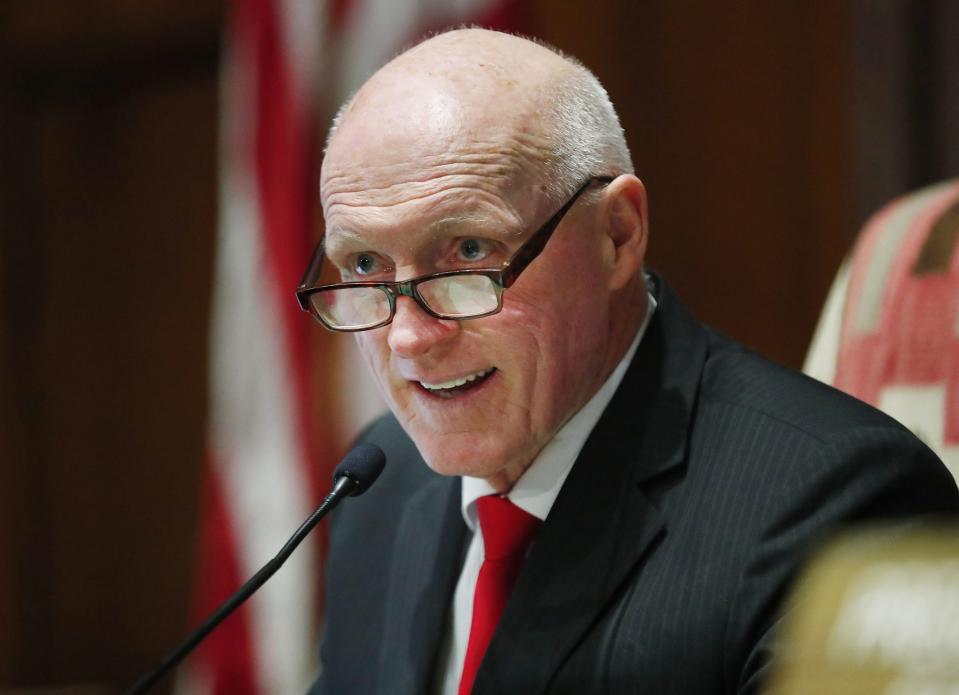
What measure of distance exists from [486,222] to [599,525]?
1.27ft

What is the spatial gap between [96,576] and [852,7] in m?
2.70

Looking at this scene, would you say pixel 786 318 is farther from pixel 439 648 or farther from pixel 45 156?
pixel 45 156

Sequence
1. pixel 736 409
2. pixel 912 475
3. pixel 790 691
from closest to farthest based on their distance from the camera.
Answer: pixel 790 691 → pixel 912 475 → pixel 736 409

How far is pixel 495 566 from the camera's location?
146cm

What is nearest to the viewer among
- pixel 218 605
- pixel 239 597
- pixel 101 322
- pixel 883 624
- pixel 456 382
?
pixel 883 624

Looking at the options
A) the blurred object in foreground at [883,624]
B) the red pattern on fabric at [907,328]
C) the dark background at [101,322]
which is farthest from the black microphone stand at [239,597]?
the dark background at [101,322]

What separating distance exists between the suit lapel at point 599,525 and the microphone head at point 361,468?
8.5 inches

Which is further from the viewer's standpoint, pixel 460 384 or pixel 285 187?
pixel 285 187

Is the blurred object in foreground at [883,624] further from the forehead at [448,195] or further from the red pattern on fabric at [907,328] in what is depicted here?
the red pattern on fabric at [907,328]

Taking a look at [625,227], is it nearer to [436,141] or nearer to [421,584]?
[436,141]

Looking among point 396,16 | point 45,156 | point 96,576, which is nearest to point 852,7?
point 396,16

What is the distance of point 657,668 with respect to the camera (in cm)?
126

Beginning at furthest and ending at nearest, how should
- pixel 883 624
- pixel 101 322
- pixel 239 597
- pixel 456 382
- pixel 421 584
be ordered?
pixel 101 322, pixel 421 584, pixel 456 382, pixel 239 597, pixel 883 624

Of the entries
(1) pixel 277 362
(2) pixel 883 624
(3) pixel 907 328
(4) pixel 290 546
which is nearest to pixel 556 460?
(4) pixel 290 546
